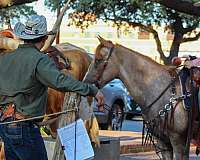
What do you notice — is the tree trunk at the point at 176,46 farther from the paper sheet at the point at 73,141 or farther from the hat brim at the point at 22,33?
the hat brim at the point at 22,33

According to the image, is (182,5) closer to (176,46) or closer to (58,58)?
(58,58)

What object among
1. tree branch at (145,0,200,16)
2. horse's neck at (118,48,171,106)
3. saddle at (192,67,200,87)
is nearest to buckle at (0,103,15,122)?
horse's neck at (118,48,171,106)

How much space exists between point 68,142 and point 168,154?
2149 mm

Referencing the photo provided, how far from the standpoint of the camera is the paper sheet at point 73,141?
525 centimetres

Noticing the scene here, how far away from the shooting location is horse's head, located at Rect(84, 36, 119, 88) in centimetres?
713

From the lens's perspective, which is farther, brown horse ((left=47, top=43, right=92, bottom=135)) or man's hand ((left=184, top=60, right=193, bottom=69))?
brown horse ((left=47, top=43, right=92, bottom=135))

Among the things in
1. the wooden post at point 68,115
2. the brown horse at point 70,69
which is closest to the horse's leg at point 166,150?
the brown horse at point 70,69

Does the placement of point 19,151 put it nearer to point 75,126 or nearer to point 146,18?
point 75,126

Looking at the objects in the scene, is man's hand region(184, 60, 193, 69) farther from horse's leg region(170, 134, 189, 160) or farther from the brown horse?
the brown horse

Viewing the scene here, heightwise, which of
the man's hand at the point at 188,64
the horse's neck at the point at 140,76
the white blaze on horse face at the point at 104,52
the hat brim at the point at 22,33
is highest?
the hat brim at the point at 22,33

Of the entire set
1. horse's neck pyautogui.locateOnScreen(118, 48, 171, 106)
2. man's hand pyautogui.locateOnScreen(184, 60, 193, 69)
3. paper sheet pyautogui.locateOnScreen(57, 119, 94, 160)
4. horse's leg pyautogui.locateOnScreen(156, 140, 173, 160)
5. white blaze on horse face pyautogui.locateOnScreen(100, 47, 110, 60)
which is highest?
white blaze on horse face pyautogui.locateOnScreen(100, 47, 110, 60)

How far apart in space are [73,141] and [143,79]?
2.07 m

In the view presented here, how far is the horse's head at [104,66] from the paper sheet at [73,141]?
72.8 inches

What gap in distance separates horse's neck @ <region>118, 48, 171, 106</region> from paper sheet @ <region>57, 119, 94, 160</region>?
6.14ft
